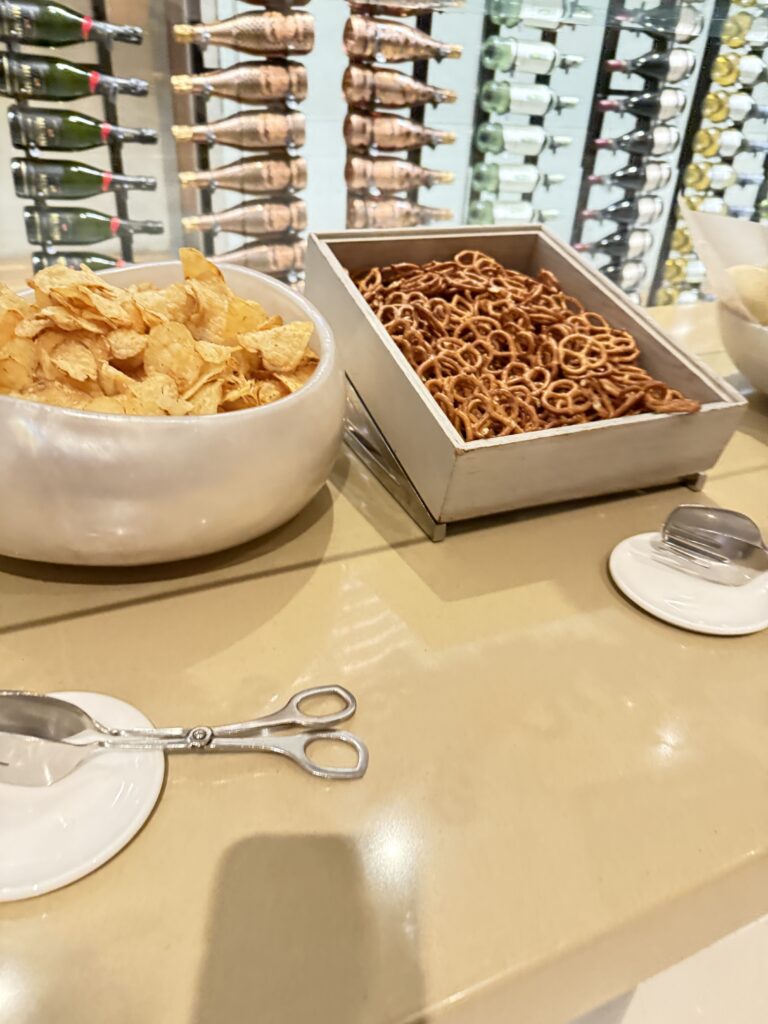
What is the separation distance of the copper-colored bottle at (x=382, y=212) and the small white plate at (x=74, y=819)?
108 cm

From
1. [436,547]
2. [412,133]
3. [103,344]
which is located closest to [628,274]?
[412,133]

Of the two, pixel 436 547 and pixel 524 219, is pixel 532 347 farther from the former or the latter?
pixel 524 219

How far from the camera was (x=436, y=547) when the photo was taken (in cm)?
75

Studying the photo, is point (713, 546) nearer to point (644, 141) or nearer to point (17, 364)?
point (17, 364)

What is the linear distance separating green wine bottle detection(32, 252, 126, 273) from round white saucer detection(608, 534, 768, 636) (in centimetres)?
93

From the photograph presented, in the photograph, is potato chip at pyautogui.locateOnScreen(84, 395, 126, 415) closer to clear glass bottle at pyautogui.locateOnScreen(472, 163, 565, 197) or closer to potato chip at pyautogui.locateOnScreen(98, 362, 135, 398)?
potato chip at pyautogui.locateOnScreen(98, 362, 135, 398)

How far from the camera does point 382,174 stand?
129cm

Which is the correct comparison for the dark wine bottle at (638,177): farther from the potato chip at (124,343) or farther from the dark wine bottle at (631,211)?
the potato chip at (124,343)

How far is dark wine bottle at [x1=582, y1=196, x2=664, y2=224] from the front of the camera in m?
1.69

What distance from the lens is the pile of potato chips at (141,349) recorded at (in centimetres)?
61

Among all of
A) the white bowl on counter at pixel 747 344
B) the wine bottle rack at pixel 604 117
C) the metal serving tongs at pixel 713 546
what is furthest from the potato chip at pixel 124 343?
the wine bottle rack at pixel 604 117

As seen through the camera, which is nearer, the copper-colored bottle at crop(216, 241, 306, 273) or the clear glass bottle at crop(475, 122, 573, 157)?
the copper-colored bottle at crop(216, 241, 306, 273)

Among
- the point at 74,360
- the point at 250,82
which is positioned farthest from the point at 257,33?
the point at 74,360

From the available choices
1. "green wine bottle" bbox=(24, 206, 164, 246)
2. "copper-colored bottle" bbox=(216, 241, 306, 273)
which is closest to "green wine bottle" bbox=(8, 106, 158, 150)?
"green wine bottle" bbox=(24, 206, 164, 246)
